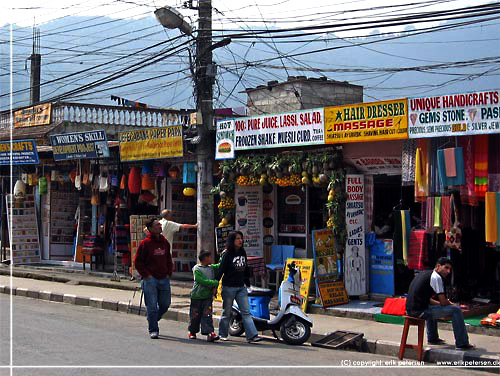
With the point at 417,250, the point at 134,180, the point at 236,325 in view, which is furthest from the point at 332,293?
the point at 134,180

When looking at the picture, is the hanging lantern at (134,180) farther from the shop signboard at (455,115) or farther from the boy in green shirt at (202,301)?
the shop signboard at (455,115)

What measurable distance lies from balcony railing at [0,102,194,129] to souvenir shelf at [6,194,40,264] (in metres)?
3.15

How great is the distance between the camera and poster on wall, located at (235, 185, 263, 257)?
53.2ft

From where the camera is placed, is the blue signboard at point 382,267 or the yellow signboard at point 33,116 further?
the yellow signboard at point 33,116

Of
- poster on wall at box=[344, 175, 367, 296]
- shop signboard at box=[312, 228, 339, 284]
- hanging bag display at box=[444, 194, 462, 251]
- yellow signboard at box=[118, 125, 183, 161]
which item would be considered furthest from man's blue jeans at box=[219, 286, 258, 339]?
yellow signboard at box=[118, 125, 183, 161]

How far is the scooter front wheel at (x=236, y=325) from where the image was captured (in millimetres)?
11406

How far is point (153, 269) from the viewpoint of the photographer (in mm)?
11312

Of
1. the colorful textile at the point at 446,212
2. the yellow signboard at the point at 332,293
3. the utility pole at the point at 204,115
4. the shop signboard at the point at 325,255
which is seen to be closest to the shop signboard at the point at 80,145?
the utility pole at the point at 204,115

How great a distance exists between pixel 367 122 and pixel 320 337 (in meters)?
4.08

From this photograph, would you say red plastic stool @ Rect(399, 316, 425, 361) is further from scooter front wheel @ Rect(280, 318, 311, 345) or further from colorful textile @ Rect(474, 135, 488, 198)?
colorful textile @ Rect(474, 135, 488, 198)

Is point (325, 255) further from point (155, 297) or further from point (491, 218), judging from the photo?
point (155, 297)

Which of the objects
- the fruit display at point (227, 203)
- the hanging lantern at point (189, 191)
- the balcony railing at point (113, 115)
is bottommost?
the fruit display at point (227, 203)

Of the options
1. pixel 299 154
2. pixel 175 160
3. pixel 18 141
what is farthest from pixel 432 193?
pixel 18 141

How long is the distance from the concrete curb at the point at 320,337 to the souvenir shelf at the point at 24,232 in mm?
5891
